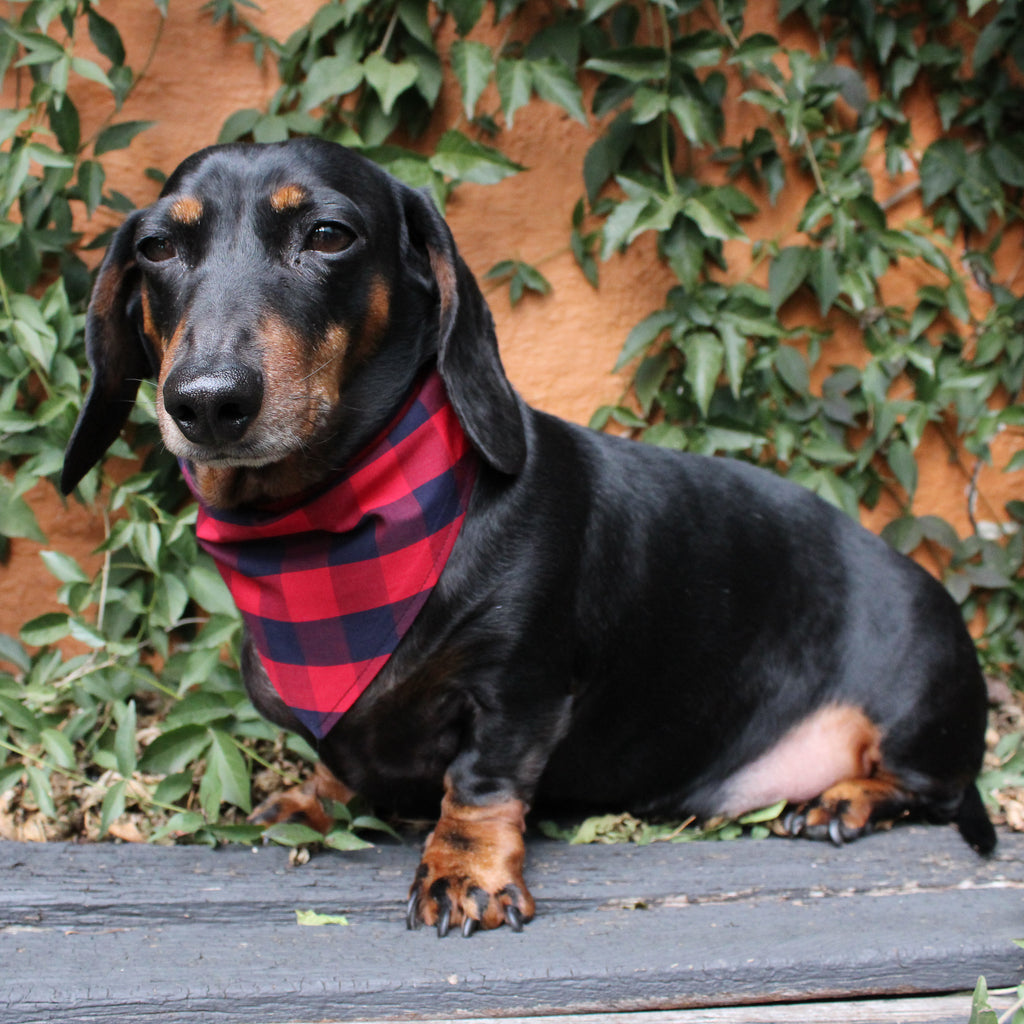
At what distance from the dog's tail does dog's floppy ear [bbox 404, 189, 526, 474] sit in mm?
1445

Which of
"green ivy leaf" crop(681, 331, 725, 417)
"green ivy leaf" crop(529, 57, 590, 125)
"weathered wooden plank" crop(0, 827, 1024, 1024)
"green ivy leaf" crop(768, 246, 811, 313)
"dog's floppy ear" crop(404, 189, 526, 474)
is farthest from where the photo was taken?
"green ivy leaf" crop(768, 246, 811, 313)

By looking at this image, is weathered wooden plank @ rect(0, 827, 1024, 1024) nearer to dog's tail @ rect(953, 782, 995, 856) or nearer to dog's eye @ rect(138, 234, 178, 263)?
dog's tail @ rect(953, 782, 995, 856)

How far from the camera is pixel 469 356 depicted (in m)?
2.17

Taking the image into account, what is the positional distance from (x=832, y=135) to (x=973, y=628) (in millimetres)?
1766

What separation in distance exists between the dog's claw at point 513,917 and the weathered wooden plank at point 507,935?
1.0 inches

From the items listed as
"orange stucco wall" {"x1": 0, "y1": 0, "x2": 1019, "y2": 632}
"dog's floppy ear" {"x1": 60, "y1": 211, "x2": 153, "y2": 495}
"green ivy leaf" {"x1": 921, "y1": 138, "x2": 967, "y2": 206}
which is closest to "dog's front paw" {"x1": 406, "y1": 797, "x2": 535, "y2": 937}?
"dog's floppy ear" {"x1": 60, "y1": 211, "x2": 153, "y2": 495}

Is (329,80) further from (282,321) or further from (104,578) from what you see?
(104,578)

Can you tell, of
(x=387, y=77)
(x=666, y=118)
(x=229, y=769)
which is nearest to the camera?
(x=229, y=769)

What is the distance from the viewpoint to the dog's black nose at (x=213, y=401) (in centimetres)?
175

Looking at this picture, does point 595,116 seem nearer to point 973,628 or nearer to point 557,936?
point 973,628

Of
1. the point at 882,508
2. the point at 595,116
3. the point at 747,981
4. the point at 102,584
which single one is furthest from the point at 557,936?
the point at 595,116

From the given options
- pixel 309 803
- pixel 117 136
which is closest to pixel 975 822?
pixel 309 803

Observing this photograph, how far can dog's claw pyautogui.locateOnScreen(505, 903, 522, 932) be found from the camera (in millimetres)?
2107

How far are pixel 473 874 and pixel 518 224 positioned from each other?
206cm
